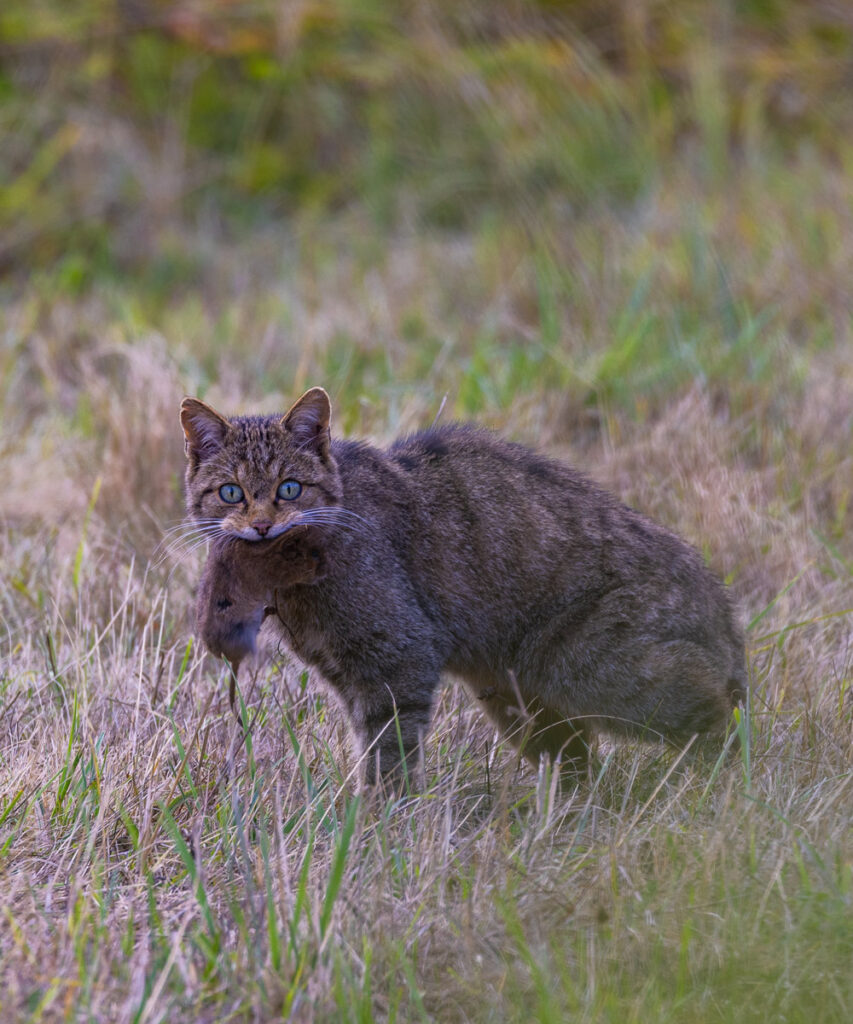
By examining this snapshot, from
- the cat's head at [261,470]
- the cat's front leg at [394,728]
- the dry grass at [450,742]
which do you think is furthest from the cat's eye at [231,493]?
the cat's front leg at [394,728]

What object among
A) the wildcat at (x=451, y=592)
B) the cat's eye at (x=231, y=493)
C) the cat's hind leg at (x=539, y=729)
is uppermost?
the cat's eye at (x=231, y=493)

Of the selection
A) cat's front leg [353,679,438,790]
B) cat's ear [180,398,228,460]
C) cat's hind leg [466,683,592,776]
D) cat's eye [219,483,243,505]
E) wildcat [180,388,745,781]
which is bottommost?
cat's hind leg [466,683,592,776]

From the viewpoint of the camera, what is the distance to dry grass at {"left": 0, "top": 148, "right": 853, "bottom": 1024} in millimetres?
2600

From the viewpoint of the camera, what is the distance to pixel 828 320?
7.15 metres

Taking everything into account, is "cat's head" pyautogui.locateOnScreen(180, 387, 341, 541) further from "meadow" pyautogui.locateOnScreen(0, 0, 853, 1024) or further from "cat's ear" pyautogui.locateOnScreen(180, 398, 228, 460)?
"meadow" pyautogui.locateOnScreen(0, 0, 853, 1024)

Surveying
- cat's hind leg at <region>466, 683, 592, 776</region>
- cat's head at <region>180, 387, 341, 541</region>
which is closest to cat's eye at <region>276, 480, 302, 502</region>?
cat's head at <region>180, 387, 341, 541</region>

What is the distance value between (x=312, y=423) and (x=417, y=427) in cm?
195

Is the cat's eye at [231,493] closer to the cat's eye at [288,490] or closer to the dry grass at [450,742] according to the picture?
the cat's eye at [288,490]

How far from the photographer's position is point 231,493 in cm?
→ 370

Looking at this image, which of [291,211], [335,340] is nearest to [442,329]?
[335,340]

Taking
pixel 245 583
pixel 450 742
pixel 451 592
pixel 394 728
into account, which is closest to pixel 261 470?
pixel 245 583

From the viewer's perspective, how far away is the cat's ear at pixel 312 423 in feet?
12.4

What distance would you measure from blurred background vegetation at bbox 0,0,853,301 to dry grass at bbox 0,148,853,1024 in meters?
1.94

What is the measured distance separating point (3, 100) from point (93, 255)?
1955mm
